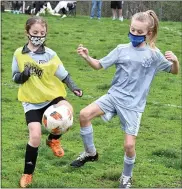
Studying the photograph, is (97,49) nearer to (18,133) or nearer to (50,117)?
(18,133)

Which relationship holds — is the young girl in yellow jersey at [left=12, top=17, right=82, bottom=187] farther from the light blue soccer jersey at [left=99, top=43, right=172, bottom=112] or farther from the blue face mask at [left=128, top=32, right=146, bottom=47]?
the blue face mask at [left=128, top=32, right=146, bottom=47]

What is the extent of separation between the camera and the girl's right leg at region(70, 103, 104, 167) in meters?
6.96

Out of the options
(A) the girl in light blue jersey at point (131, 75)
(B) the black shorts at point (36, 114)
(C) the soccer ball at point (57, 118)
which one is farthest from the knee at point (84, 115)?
(B) the black shorts at point (36, 114)

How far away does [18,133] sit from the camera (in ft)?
31.2

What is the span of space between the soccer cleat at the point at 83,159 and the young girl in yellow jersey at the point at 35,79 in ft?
2.86

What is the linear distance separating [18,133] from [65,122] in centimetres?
283

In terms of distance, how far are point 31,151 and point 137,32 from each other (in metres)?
1.78

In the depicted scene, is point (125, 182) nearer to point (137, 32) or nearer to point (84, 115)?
point (84, 115)

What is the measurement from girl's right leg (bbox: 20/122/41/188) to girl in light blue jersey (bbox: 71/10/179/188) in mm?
617

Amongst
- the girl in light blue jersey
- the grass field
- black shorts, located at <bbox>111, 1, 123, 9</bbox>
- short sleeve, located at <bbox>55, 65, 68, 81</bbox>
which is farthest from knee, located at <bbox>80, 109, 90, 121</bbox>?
black shorts, located at <bbox>111, 1, 123, 9</bbox>

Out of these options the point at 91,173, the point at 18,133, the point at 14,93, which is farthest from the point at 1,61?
the point at 91,173

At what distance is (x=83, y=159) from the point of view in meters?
7.54

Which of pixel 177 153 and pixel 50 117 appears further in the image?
pixel 177 153

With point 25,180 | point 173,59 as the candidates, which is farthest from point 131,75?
point 25,180
